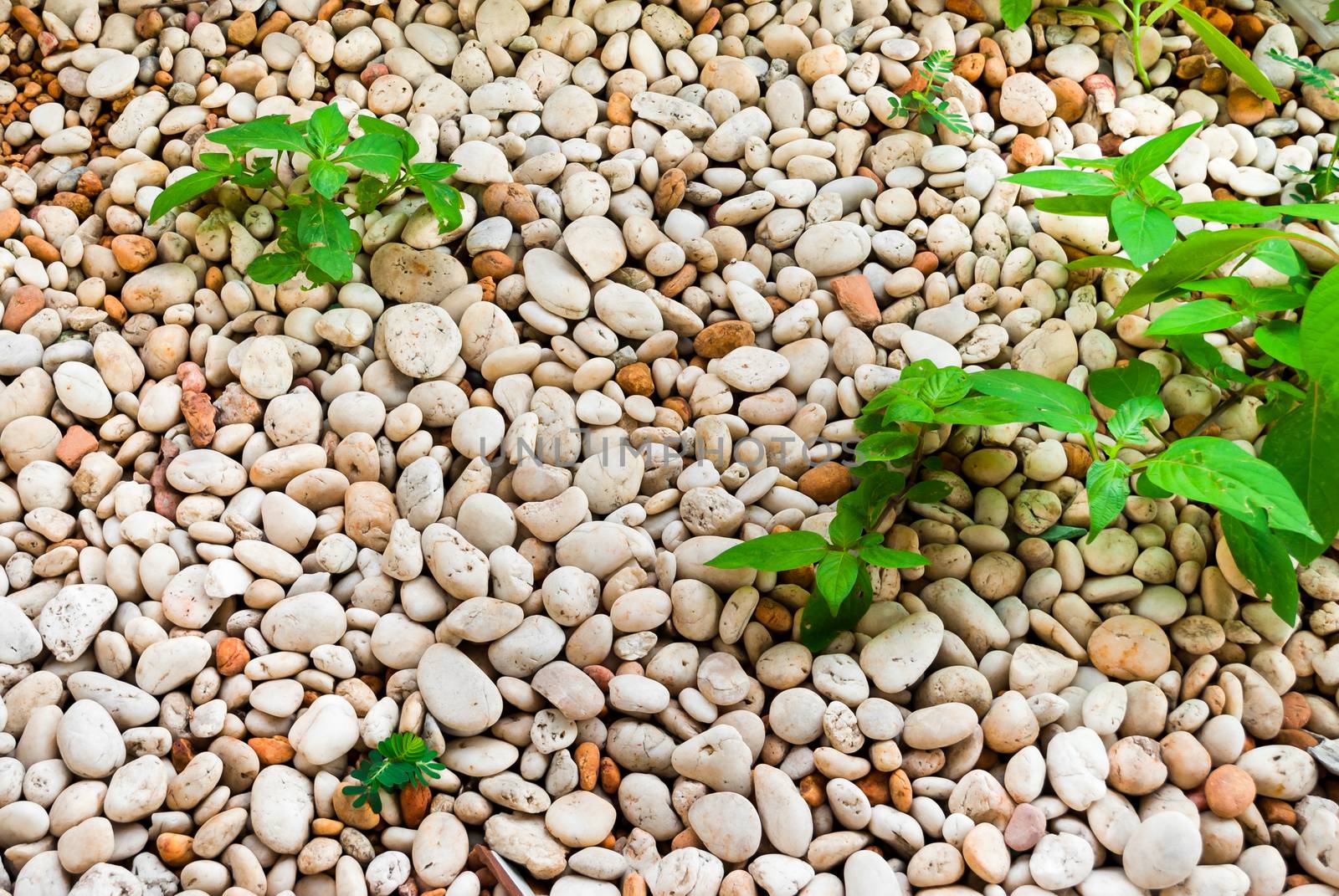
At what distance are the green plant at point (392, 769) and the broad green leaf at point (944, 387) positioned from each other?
0.92 meters

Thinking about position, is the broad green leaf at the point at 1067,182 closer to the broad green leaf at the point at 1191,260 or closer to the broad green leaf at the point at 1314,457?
the broad green leaf at the point at 1191,260

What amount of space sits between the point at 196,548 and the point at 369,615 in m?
0.32

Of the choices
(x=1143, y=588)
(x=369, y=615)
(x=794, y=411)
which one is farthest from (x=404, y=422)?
(x=1143, y=588)

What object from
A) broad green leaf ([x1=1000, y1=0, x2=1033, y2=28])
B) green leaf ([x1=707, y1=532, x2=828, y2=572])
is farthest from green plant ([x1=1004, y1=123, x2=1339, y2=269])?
green leaf ([x1=707, y1=532, x2=828, y2=572])

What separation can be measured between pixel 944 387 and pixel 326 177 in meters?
1.07

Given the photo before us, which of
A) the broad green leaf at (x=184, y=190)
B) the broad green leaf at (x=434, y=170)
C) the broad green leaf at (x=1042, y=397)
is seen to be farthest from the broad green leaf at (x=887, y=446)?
the broad green leaf at (x=184, y=190)

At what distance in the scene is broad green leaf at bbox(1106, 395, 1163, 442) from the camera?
1509 millimetres

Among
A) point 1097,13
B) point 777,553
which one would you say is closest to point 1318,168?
point 1097,13

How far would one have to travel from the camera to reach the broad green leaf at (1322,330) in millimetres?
A: 1381

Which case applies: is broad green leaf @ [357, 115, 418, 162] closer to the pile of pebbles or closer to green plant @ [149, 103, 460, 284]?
green plant @ [149, 103, 460, 284]

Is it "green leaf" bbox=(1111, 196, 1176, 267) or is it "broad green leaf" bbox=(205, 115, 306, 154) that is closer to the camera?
"green leaf" bbox=(1111, 196, 1176, 267)

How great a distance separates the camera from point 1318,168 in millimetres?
2070

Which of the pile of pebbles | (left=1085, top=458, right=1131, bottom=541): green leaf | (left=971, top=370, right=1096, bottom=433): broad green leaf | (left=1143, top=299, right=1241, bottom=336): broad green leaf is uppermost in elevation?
(left=1143, top=299, right=1241, bottom=336): broad green leaf

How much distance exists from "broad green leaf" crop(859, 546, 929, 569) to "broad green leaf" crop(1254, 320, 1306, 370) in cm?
61
